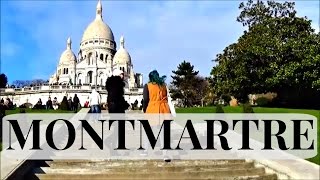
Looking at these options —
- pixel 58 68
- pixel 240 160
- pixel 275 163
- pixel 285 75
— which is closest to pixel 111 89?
pixel 240 160

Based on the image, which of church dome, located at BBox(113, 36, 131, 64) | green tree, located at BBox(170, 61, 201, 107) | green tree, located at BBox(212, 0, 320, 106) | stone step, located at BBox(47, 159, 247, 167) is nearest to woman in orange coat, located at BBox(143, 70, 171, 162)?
stone step, located at BBox(47, 159, 247, 167)

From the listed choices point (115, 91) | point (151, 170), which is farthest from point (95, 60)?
point (151, 170)

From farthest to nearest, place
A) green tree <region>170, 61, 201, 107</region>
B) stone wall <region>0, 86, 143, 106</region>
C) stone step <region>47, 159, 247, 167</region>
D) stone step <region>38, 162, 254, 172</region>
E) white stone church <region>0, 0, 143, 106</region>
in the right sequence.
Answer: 1. white stone church <region>0, 0, 143, 106</region>
2. stone wall <region>0, 86, 143, 106</region>
3. green tree <region>170, 61, 201, 107</region>
4. stone step <region>47, 159, 247, 167</region>
5. stone step <region>38, 162, 254, 172</region>

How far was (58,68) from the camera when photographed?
103188 millimetres

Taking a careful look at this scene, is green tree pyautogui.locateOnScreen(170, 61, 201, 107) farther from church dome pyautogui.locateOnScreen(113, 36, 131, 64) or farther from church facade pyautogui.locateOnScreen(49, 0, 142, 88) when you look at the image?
church dome pyautogui.locateOnScreen(113, 36, 131, 64)

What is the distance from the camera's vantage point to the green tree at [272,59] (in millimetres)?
32062

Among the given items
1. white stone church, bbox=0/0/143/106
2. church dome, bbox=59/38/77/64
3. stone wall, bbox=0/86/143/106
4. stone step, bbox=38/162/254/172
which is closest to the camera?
stone step, bbox=38/162/254/172

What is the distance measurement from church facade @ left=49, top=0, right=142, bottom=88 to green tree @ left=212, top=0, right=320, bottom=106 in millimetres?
59881

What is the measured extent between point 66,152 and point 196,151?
8.50 ft

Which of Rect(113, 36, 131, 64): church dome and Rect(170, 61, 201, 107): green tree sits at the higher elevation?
Rect(113, 36, 131, 64): church dome

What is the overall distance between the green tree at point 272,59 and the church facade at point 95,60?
5988 centimetres

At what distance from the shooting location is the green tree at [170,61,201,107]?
6084cm

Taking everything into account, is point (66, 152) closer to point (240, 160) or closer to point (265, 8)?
point (240, 160)

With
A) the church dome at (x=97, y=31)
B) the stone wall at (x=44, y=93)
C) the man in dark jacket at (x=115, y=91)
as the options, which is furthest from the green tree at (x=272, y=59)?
the church dome at (x=97, y=31)
